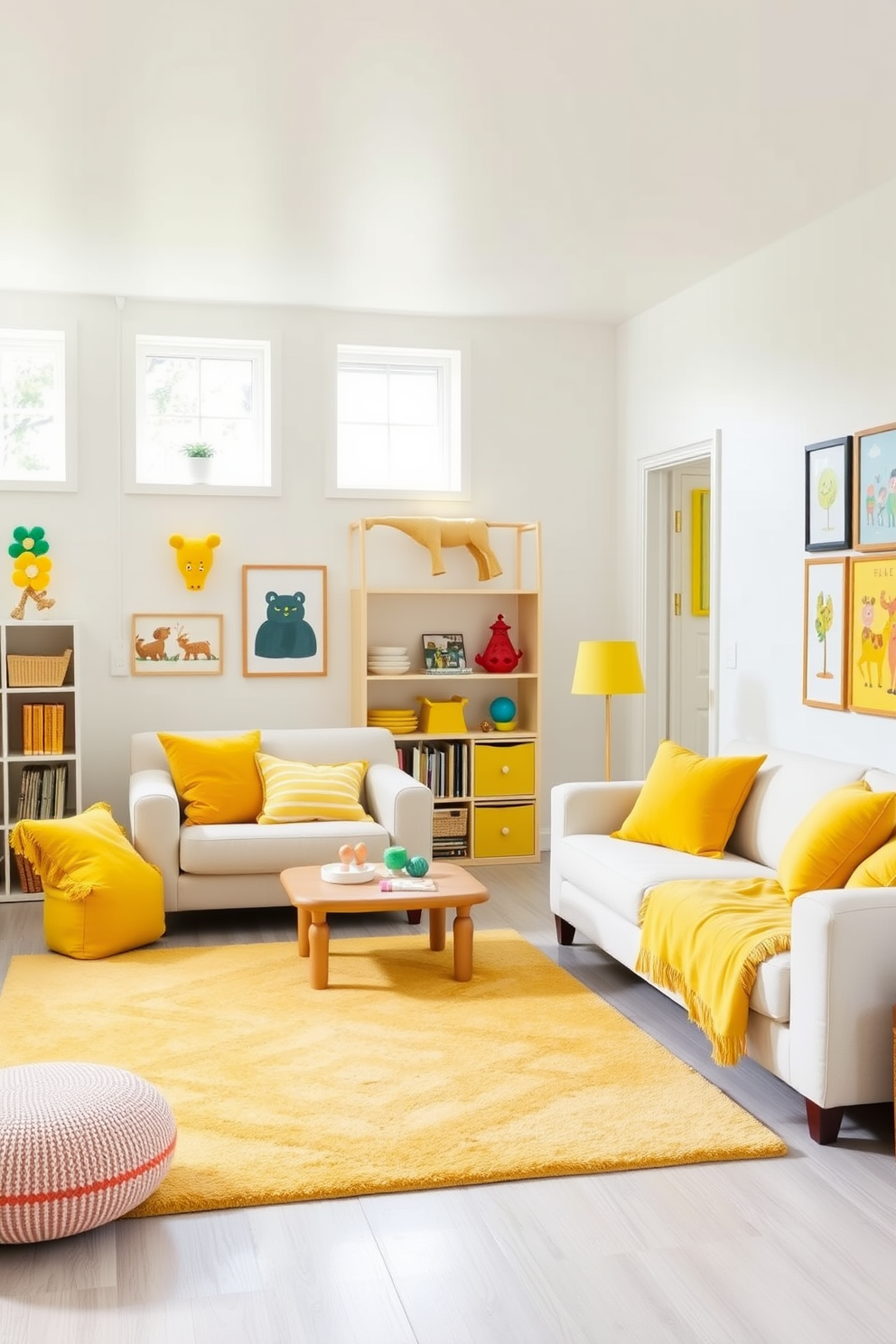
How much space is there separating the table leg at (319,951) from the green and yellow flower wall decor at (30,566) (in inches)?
95.4

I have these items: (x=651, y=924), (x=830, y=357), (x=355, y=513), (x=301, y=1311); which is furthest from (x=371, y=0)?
(x=355, y=513)

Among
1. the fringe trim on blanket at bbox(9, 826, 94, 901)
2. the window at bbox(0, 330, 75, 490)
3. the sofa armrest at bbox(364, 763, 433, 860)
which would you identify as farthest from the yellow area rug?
the window at bbox(0, 330, 75, 490)

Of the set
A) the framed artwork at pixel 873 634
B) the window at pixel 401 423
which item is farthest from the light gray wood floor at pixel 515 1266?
the window at pixel 401 423

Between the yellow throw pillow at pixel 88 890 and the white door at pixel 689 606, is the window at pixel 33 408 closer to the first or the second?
the yellow throw pillow at pixel 88 890

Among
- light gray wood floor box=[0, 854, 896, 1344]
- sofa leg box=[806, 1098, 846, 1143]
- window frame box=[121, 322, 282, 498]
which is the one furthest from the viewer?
window frame box=[121, 322, 282, 498]

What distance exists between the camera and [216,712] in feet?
20.3

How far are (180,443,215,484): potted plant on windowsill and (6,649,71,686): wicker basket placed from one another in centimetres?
109

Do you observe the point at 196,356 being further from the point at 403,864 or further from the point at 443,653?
the point at 403,864

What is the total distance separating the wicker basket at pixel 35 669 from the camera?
5520 millimetres

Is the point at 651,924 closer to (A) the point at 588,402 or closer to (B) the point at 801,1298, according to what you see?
(B) the point at 801,1298

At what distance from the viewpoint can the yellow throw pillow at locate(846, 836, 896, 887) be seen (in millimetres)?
3191

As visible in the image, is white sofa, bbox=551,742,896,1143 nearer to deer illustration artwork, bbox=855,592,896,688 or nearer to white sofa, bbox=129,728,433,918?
deer illustration artwork, bbox=855,592,896,688

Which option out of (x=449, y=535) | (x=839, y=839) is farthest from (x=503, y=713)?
(x=839, y=839)

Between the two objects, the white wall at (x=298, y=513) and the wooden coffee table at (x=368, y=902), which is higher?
the white wall at (x=298, y=513)
